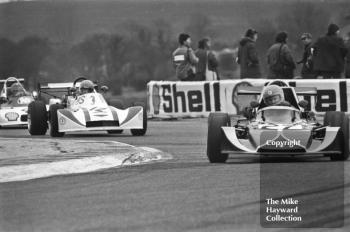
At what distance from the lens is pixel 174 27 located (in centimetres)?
3366

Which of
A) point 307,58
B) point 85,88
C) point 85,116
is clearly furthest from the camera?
point 307,58

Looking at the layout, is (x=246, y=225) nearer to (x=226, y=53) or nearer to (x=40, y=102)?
(x=40, y=102)

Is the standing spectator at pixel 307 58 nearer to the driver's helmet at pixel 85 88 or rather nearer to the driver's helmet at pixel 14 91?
the driver's helmet at pixel 14 91

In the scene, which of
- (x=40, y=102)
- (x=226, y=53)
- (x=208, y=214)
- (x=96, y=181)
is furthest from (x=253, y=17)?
(x=208, y=214)

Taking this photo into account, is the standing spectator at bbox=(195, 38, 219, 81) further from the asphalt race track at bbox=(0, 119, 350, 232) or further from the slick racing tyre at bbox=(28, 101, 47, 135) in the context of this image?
the asphalt race track at bbox=(0, 119, 350, 232)

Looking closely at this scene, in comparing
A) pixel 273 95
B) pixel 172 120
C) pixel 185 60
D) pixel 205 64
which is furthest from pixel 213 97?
pixel 273 95

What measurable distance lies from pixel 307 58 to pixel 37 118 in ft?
22.6

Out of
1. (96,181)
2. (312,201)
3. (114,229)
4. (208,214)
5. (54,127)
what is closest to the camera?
(114,229)

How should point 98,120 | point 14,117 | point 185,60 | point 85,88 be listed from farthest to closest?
1. point 185,60
2. point 14,117
3. point 85,88
4. point 98,120

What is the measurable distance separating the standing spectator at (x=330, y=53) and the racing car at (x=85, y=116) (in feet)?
16.5

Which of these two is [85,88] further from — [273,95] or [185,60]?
[273,95]

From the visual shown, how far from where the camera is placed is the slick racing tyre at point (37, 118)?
20.7 m

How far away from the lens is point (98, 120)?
64.2ft

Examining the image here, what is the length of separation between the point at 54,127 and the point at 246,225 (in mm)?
11566
